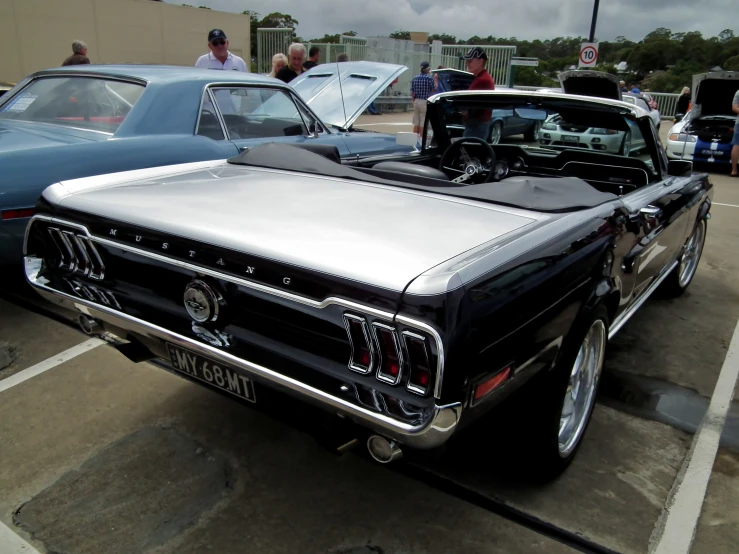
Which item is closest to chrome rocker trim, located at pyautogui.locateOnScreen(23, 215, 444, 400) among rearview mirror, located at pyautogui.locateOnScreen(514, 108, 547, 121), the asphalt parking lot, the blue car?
the asphalt parking lot

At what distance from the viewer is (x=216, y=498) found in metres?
2.33

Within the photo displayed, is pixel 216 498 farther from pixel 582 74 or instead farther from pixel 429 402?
pixel 582 74

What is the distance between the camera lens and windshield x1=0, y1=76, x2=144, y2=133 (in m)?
4.26

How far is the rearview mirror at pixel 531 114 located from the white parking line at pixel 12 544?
3.41 metres

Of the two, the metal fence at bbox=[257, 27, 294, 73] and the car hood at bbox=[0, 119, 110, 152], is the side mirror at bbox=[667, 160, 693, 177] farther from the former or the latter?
the metal fence at bbox=[257, 27, 294, 73]

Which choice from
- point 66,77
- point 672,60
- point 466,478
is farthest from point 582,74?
point 672,60

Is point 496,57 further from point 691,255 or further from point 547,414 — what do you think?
point 547,414

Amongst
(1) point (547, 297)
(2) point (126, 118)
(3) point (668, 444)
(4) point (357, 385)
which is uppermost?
(2) point (126, 118)

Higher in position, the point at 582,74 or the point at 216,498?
the point at 582,74

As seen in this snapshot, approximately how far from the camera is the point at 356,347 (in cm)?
176

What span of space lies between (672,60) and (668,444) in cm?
4357

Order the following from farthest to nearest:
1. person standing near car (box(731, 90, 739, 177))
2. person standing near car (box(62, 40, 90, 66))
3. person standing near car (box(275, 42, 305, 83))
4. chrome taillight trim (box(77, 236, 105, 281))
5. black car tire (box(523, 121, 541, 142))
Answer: person standing near car (box(731, 90, 739, 177)) < person standing near car (box(275, 42, 305, 83)) < person standing near car (box(62, 40, 90, 66)) < black car tire (box(523, 121, 541, 142)) < chrome taillight trim (box(77, 236, 105, 281))

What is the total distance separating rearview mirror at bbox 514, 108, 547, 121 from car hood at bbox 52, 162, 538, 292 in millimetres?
1601

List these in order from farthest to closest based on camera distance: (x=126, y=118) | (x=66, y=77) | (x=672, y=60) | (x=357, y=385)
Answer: (x=672, y=60) → (x=66, y=77) → (x=126, y=118) → (x=357, y=385)
